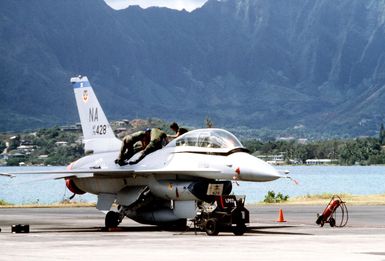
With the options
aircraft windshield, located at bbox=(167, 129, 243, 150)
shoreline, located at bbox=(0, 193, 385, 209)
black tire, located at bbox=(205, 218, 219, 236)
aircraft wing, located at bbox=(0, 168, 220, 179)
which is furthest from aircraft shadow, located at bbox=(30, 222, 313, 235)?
shoreline, located at bbox=(0, 193, 385, 209)

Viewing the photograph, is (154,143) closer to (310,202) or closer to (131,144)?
(131,144)

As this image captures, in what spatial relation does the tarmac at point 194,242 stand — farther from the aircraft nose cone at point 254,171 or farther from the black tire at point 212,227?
the aircraft nose cone at point 254,171

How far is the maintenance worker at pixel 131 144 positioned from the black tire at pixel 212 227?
16.0ft

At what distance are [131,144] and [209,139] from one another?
126 inches

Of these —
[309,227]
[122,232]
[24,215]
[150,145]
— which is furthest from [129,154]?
[24,215]

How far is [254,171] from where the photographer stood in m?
30.1

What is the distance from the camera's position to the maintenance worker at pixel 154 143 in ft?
110

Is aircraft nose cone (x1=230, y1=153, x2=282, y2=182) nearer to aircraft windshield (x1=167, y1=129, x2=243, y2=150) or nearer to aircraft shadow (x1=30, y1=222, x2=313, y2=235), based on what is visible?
aircraft windshield (x1=167, y1=129, x2=243, y2=150)

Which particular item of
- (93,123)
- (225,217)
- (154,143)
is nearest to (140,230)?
(154,143)

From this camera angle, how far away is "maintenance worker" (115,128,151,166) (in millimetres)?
33875

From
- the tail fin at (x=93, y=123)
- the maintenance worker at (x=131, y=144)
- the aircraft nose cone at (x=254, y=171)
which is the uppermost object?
the tail fin at (x=93, y=123)

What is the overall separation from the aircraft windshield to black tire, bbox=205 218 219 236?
2.50 meters

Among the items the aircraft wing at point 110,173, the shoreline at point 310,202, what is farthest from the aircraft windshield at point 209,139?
the shoreline at point 310,202

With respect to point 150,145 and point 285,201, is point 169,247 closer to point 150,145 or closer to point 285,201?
point 150,145
